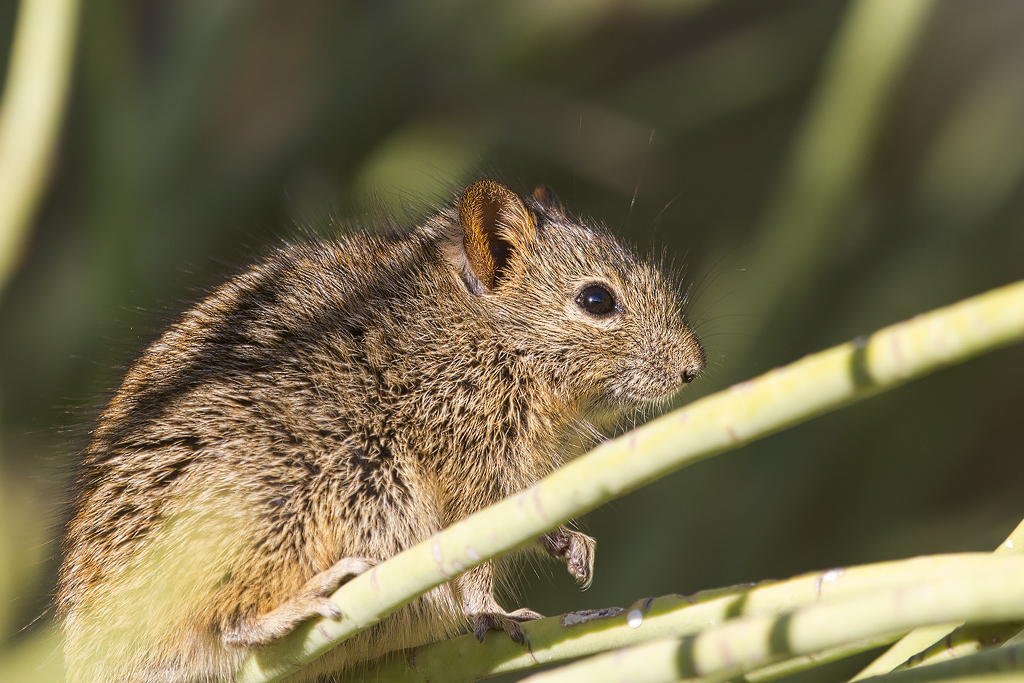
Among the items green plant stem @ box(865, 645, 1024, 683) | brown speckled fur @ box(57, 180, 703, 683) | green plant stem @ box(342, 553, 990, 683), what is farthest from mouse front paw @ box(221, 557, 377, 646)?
green plant stem @ box(865, 645, 1024, 683)

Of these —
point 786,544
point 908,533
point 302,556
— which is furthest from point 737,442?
point 786,544

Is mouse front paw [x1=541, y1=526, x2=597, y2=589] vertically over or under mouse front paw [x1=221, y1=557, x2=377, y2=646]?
over

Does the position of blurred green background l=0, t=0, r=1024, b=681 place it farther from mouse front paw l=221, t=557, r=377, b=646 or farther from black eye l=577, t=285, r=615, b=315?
mouse front paw l=221, t=557, r=377, b=646

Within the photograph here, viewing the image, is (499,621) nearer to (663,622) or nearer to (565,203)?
(663,622)

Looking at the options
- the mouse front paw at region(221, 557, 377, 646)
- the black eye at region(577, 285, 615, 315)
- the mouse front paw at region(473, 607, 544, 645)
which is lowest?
the mouse front paw at region(473, 607, 544, 645)

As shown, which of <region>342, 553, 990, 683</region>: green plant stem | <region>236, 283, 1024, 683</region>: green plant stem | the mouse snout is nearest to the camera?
<region>236, 283, 1024, 683</region>: green plant stem

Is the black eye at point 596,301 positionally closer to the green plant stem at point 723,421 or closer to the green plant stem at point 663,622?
the green plant stem at point 663,622

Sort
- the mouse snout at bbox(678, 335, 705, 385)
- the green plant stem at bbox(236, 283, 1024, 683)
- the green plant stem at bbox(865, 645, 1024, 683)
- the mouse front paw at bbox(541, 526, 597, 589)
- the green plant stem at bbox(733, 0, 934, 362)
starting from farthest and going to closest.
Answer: the green plant stem at bbox(733, 0, 934, 362) < the mouse snout at bbox(678, 335, 705, 385) < the mouse front paw at bbox(541, 526, 597, 589) < the green plant stem at bbox(865, 645, 1024, 683) < the green plant stem at bbox(236, 283, 1024, 683)
